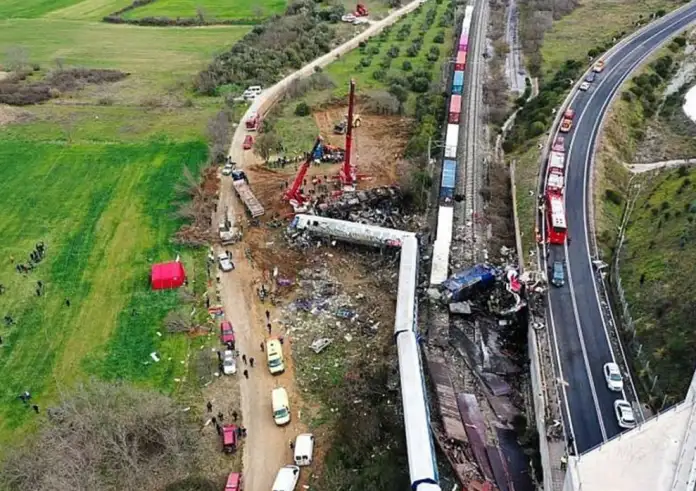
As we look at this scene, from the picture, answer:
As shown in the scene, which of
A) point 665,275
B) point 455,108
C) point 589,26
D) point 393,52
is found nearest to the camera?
point 665,275

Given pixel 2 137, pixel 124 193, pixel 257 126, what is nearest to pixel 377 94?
pixel 257 126

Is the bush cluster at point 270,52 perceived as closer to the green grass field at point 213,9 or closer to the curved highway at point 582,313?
the green grass field at point 213,9

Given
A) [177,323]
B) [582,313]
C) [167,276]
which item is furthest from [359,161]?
[582,313]

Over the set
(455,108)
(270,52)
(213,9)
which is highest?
(213,9)

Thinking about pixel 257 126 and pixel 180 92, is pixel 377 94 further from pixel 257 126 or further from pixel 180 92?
pixel 180 92

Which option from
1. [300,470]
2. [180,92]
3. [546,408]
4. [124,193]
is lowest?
[300,470]

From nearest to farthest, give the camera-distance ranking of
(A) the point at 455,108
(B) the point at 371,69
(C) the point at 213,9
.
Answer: (A) the point at 455,108, (B) the point at 371,69, (C) the point at 213,9

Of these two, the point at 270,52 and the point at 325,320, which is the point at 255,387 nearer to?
the point at 325,320
